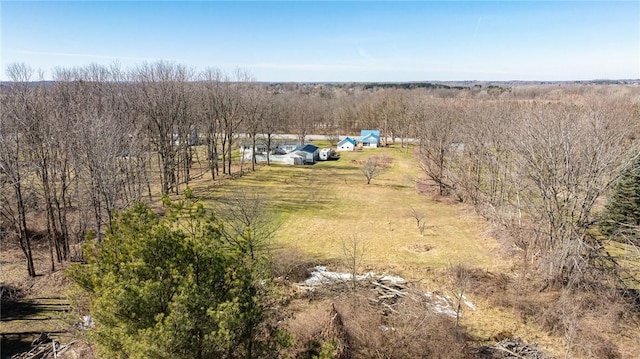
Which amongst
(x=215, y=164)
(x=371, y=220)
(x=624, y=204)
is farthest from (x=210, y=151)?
(x=624, y=204)

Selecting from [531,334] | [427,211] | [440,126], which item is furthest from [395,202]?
[531,334]

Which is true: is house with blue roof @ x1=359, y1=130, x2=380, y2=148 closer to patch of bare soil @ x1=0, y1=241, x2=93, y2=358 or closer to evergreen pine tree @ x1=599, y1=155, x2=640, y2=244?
evergreen pine tree @ x1=599, y1=155, x2=640, y2=244

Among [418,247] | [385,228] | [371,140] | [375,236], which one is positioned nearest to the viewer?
[418,247]

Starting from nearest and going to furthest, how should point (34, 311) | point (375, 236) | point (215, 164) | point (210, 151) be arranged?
point (34, 311)
point (375, 236)
point (210, 151)
point (215, 164)

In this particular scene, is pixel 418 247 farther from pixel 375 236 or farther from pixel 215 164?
pixel 215 164

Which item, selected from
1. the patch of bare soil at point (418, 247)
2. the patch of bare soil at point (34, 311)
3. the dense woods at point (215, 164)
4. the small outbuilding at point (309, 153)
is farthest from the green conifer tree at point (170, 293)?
the small outbuilding at point (309, 153)

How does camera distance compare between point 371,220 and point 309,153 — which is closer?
point 371,220

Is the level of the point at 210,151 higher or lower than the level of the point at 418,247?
higher

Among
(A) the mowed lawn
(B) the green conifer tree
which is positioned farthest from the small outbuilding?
(B) the green conifer tree
